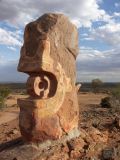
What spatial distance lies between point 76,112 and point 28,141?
1660 millimetres

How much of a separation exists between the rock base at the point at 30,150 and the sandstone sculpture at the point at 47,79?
0.15 metres

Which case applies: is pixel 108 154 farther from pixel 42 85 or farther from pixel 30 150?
pixel 42 85

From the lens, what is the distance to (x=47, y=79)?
9.67 m

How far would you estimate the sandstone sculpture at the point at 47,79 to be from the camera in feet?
30.8

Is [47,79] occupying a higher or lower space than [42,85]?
higher

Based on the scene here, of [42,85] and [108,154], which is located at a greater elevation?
[42,85]

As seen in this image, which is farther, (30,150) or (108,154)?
(108,154)

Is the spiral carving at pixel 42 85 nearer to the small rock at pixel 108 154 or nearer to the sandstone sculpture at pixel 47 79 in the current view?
the sandstone sculpture at pixel 47 79

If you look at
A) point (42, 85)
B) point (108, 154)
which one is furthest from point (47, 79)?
point (108, 154)

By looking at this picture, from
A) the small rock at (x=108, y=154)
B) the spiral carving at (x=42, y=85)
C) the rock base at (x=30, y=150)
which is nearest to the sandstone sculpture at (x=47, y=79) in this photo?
the spiral carving at (x=42, y=85)

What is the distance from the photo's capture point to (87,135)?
10805mm

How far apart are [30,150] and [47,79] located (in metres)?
1.94

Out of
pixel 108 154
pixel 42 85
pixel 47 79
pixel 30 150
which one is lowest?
pixel 108 154

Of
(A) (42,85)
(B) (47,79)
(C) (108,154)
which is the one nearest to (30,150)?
(A) (42,85)
